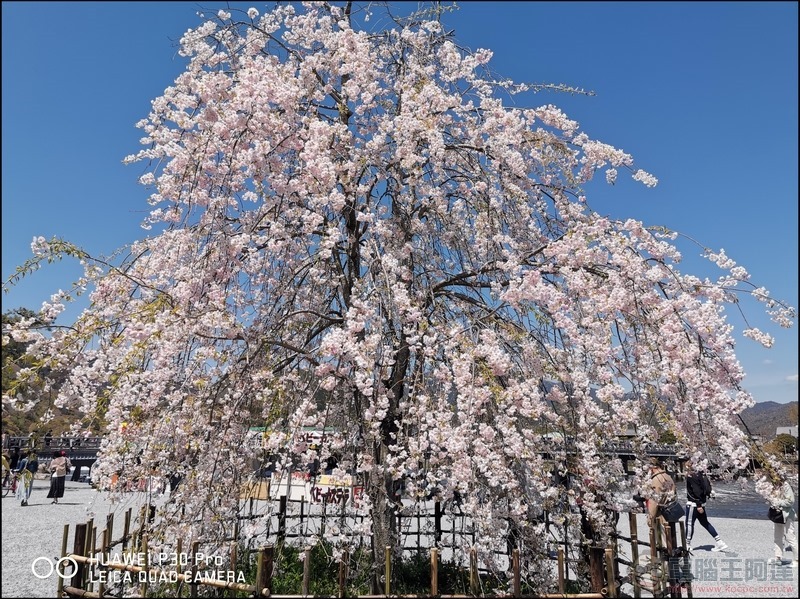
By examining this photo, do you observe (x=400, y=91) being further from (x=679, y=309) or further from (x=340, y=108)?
(x=679, y=309)

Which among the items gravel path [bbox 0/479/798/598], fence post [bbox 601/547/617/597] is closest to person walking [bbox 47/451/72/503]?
gravel path [bbox 0/479/798/598]

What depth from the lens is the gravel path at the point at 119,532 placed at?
15.2 feet

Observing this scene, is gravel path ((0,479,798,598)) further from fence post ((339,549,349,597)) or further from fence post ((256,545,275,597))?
fence post ((339,549,349,597))

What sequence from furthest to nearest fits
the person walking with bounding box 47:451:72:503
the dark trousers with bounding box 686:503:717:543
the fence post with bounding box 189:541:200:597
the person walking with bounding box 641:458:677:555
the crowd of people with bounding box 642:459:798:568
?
the person walking with bounding box 47:451:72:503 < the dark trousers with bounding box 686:503:717:543 < the person walking with bounding box 641:458:677:555 < the crowd of people with bounding box 642:459:798:568 < the fence post with bounding box 189:541:200:597

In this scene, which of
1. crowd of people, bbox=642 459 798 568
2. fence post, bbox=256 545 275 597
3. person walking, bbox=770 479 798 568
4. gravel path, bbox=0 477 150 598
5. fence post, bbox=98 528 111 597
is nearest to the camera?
fence post, bbox=256 545 275 597

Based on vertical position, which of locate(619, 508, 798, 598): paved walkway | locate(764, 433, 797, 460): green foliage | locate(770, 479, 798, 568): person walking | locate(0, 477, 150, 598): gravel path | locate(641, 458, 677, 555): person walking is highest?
locate(764, 433, 797, 460): green foliage

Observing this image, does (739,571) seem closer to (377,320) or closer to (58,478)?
(377,320)

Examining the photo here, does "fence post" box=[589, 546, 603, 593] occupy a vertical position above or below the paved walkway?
above

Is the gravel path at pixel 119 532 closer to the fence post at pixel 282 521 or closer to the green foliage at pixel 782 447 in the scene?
the fence post at pixel 282 521

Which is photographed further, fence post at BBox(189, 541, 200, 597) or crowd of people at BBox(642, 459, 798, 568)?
crowd of people at BBox(642, 459, 798, 568)

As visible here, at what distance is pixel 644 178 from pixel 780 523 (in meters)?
4.52

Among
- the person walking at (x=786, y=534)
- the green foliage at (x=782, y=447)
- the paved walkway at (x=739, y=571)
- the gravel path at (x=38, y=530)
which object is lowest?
the gravel path at (x=38, y=530)

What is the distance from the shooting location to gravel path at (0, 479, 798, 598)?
462cm

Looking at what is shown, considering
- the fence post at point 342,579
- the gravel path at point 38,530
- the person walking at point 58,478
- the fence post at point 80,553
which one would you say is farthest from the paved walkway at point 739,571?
the person walking at point 58,478
